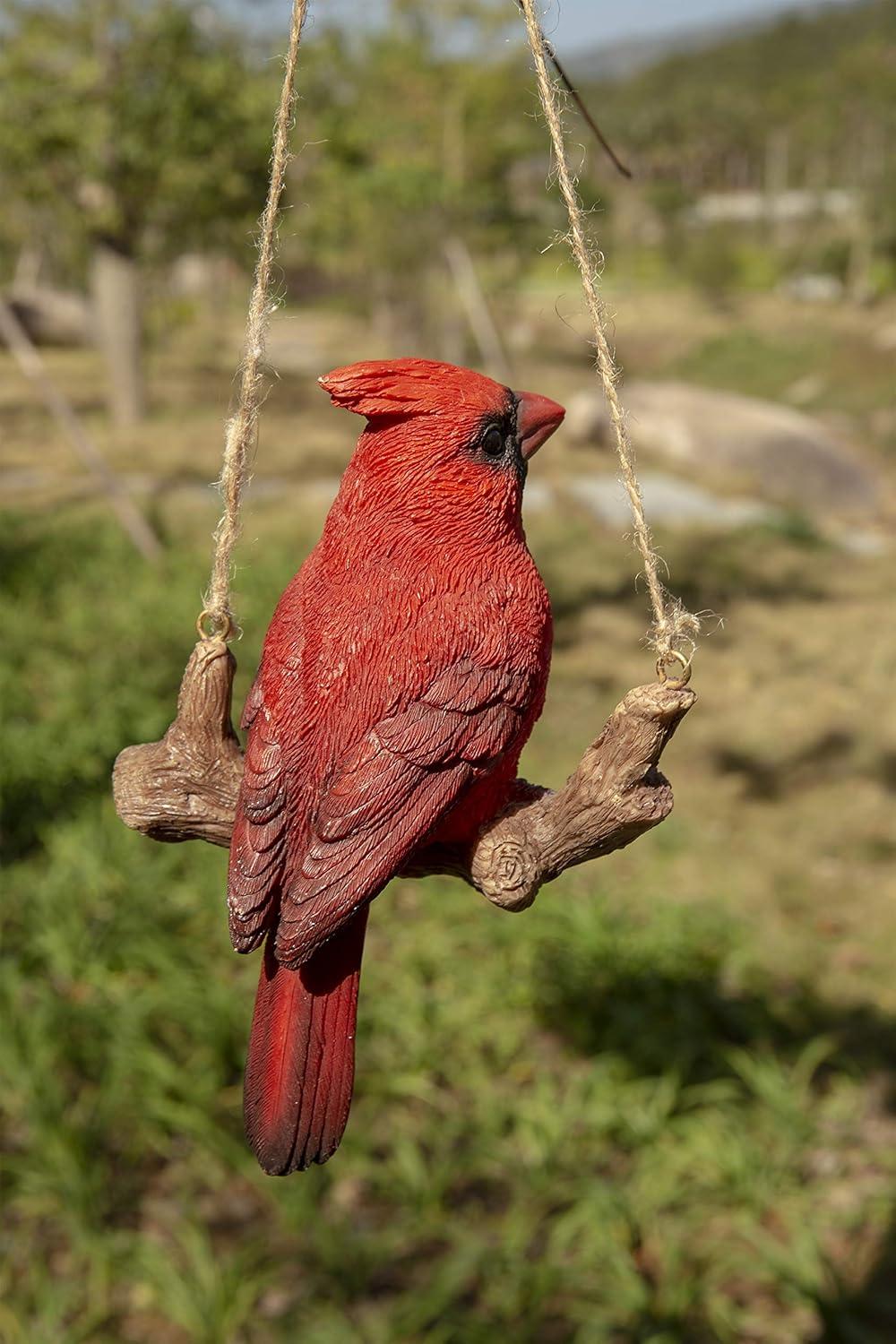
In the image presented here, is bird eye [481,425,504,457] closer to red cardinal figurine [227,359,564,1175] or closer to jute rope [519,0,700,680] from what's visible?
red cardinal figurine [227,359,564,1175]

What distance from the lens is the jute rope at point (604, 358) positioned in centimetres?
93

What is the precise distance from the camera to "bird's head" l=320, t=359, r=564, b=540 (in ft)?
3.41

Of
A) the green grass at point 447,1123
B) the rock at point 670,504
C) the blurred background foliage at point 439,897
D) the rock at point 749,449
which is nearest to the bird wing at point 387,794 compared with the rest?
the blurred background foliage at point 439,897

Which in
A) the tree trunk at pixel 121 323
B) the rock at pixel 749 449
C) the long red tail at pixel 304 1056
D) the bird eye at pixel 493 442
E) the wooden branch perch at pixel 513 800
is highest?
the bird eye at pixel 493 442

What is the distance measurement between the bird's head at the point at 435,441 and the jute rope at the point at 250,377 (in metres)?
0.09

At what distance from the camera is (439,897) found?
147 inches

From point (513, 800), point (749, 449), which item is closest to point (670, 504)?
point (749, 449)

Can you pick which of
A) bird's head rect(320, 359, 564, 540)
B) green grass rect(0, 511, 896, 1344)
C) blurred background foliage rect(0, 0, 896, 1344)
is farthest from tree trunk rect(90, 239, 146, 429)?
bird's head rect(320, 359, 564, 540)

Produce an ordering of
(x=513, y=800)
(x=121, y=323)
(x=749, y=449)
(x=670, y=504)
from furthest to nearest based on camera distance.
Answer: (x=121, y=323) < (x=749, y=449) < (x=670, y=504) < (x=513, y=800)

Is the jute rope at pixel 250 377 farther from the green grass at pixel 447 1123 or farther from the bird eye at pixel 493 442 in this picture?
the green grass at pixel 447 1123

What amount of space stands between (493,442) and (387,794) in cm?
35

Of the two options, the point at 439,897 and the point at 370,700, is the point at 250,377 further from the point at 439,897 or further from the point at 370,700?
the point at 439,897

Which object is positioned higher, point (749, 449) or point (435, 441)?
point (435, 441)

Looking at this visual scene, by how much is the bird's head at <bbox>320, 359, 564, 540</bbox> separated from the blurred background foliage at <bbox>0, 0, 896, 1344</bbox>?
19cm
